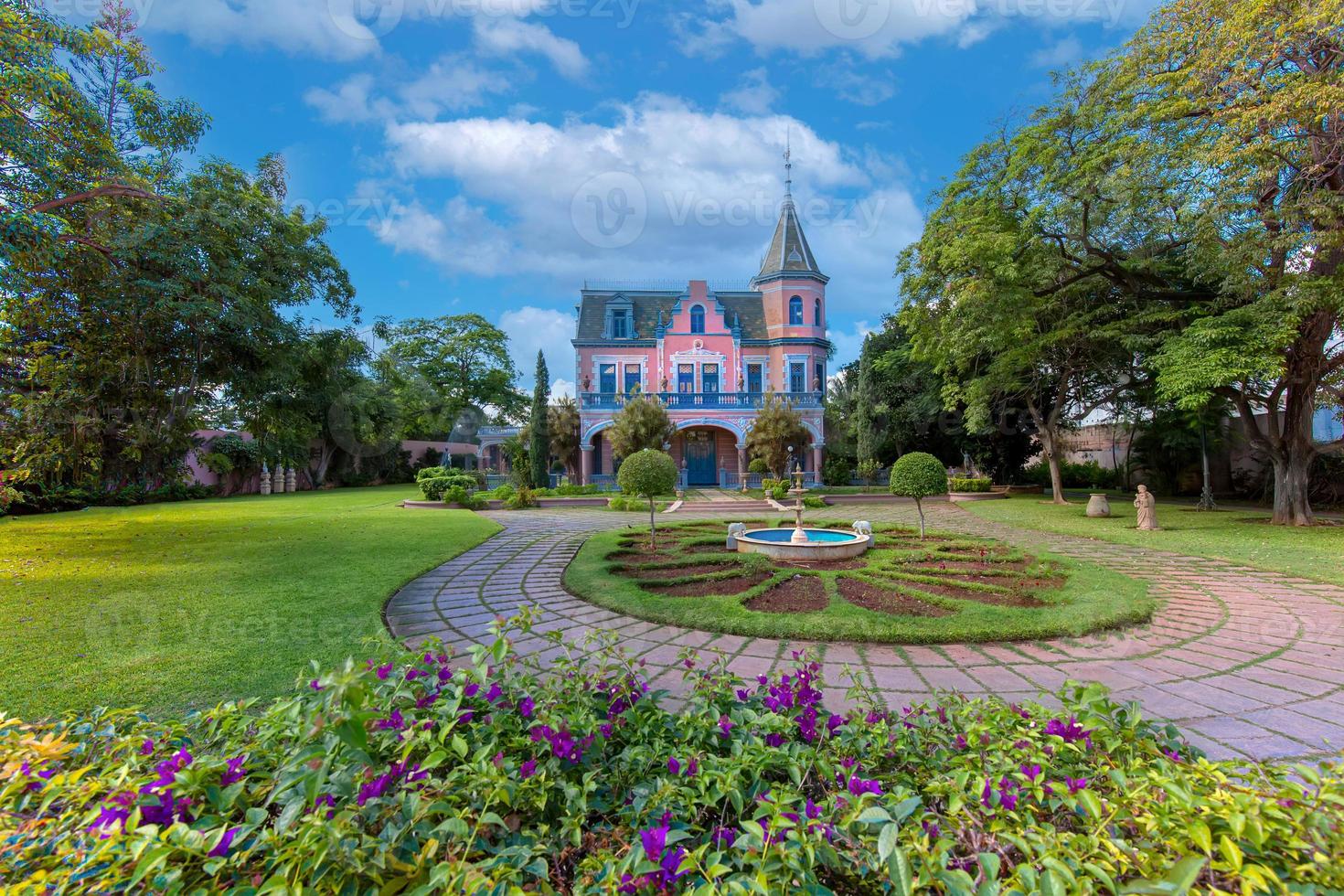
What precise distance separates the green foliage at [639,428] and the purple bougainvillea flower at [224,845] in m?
18.4

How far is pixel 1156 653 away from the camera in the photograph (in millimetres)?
4016

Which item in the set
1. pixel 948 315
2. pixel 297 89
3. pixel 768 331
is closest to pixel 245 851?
pixel 297 89

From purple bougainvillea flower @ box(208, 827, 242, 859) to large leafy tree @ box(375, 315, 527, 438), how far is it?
36007mm

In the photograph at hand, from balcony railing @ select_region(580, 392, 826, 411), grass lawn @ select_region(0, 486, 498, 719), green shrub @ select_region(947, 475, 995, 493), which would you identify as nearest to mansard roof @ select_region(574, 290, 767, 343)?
balcony railing @ select_region(580, 392, 826, 411)

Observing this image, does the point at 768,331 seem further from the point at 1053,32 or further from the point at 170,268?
the point at 170,268

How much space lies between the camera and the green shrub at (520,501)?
17.2 m

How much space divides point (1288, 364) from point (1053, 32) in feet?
26.7

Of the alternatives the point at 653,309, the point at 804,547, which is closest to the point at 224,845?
the point at 804,547

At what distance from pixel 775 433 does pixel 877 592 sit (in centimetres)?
1477

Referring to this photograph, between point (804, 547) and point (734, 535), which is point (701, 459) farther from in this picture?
point (804, 547)

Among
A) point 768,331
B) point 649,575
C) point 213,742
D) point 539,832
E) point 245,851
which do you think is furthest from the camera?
point 768,331

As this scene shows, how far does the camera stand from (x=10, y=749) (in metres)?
1.81

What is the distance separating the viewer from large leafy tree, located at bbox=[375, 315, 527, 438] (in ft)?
113

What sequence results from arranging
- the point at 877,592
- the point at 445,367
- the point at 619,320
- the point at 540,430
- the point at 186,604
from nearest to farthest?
the point at 186,604, the point at 877,592, the point at 540,430, the point at 619,320, the point at 445,367
